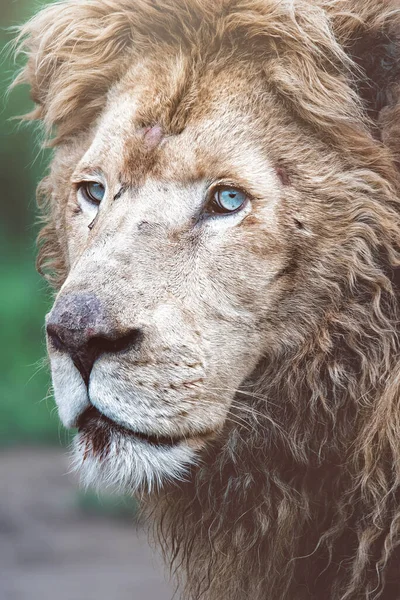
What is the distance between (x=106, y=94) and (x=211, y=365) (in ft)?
2.84

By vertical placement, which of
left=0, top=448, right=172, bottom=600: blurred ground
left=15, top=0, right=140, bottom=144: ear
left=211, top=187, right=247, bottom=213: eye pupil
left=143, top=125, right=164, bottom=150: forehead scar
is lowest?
left=0, top=448, right=172, bottom=600: blurred ground

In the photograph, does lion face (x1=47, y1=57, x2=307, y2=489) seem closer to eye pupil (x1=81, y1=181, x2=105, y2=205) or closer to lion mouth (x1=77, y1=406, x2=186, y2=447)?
lion mouth (x1=77, y1=406, x2=186, y2=447)

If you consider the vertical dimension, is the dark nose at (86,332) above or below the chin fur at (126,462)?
above

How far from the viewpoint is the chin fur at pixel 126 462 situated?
227cm

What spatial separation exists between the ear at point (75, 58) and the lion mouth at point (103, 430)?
3.01ft

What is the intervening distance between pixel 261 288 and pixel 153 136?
47 cm

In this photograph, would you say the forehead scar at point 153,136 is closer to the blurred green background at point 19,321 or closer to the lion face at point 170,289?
the lion face at point 170,289

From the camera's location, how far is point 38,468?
25.8 feet

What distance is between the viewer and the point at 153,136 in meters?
2.44

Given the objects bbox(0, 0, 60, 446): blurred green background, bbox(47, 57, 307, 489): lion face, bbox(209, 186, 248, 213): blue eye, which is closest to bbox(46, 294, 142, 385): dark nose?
bbox(47, 57, 307, 489): lion face

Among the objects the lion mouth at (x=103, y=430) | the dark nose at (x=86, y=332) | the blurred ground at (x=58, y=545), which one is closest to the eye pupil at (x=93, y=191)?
the dark nose at (x=86, y=332)

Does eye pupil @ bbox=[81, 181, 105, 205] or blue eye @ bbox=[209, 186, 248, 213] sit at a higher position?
eye pupil @ bbox=[81, 181, 105, 205]

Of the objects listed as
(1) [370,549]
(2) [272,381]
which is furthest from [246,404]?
(1) [370,549]

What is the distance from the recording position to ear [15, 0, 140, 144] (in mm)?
2672
